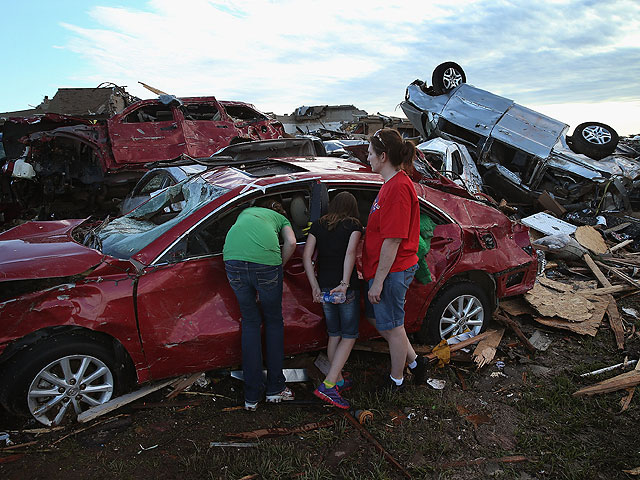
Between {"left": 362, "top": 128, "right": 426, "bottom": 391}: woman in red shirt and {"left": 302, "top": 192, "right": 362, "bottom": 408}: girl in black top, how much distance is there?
12 centimetres

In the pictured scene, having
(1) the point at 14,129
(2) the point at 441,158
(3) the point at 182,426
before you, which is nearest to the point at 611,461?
(3) the point at 182,426

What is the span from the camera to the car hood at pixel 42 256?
2799mm

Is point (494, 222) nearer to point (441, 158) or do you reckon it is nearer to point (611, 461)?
point (611, 461)

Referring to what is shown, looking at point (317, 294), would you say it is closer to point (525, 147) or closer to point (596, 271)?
point (596, 271)

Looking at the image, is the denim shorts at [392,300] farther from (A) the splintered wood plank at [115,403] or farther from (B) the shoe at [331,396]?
(A) the splintered wood plank at [115,403]

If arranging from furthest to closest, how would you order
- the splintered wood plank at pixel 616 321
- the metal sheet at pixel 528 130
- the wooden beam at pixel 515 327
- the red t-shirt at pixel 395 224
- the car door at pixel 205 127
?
the metal sheet at pixel 528 130 → the car door at pixel 205 127 → the splintered wood plank at pixel 616 321 → the wooden beam at pixel 515 327 → the red t-shirt at pixel 395 224

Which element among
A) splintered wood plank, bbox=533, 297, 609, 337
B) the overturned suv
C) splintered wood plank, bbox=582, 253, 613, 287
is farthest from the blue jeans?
the overturned suv

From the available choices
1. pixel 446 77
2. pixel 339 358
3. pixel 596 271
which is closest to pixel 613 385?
pixel 339 358

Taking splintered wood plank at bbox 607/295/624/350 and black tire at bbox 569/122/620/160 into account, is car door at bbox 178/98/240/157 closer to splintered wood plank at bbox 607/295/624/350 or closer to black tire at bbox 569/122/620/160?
splintered wood plank at bbox 607/295/624/350

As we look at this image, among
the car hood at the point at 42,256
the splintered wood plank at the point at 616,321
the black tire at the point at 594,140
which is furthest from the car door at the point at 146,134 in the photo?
the black tire at the point at 594,140

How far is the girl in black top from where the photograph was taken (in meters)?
3.05

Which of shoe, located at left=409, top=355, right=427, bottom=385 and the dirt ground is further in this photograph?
shoe, located at left=409, top=355, right=427, bottom=385

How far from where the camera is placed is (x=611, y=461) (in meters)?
2.78

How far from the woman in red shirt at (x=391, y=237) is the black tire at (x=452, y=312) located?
75cm
